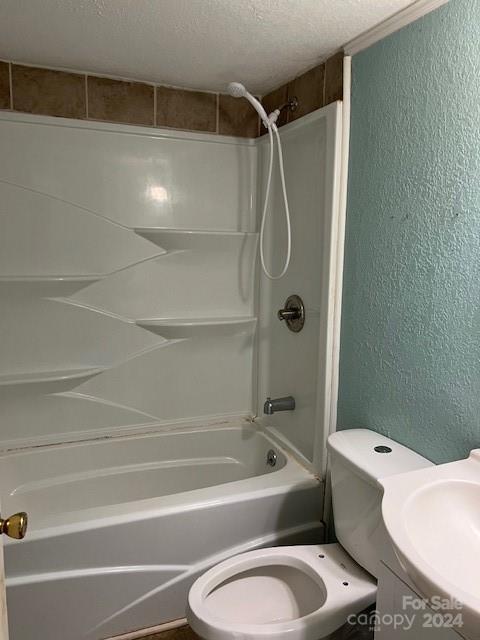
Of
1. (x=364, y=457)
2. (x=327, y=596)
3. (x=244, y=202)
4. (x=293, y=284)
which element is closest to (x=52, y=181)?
(x=244, y=202)

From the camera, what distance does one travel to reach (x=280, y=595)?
155cm

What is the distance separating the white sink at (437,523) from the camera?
896 mm

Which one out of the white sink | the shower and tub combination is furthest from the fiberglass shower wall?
the white sink

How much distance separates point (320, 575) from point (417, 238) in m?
1.08

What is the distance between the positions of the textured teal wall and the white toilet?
0.17m

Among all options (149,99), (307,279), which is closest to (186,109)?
(149,99)

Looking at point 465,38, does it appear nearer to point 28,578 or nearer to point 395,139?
point 395,139

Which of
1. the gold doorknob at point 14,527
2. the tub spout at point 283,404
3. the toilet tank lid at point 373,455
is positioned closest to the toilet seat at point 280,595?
the toilet tank lid at point 373,455

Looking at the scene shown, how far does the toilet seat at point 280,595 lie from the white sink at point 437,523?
18.6 inches

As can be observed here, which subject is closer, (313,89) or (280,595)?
(280,595)

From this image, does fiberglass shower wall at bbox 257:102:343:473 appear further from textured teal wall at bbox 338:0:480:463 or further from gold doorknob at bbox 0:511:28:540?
gold doorknob at bbox 0:511:28:540

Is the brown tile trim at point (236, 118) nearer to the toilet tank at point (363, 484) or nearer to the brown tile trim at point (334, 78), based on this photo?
the brown tile trim at point (334, 78)

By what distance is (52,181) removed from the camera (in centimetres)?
208

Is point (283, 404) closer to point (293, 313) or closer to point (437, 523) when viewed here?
point (293, 313)
